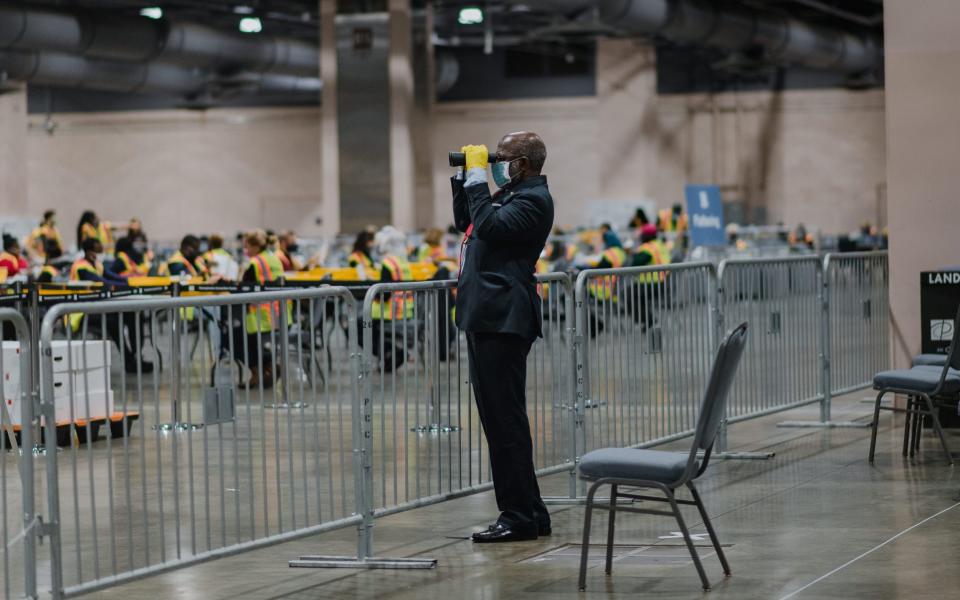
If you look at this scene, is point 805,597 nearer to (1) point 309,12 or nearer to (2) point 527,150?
(2) point 527,150

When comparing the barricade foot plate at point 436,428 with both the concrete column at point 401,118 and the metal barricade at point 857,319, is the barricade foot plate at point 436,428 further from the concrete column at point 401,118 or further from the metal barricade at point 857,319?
the concrete column at point 401,118

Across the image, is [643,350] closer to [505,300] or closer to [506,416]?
[506,416]

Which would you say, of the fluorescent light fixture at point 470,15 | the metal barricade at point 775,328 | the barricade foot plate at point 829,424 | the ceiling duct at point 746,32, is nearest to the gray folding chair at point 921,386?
the metal barricade at point 775,328

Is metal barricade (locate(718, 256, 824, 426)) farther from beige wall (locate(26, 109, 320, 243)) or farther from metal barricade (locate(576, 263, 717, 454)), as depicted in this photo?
beige wall (locate(26, 109, 320, 243))

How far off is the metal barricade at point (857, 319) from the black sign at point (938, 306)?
0.74m

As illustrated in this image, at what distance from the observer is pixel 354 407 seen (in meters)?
7.21

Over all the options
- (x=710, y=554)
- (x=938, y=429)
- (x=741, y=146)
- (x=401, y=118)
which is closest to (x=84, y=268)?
(x=938, y=429)

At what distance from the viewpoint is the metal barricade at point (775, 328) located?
1098cm

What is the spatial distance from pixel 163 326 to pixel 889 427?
659 centimetres

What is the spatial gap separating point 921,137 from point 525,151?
5646mm

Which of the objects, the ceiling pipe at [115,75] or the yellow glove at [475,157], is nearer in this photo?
the yellow glove at [475,157]

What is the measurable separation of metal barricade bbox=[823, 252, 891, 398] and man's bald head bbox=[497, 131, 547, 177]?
511cm

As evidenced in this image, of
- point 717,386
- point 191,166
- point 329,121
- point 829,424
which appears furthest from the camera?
point 191,166

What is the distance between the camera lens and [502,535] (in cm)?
761
